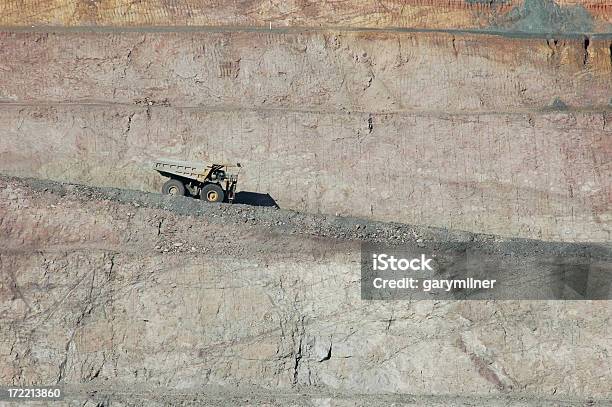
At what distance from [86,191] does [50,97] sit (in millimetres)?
6254

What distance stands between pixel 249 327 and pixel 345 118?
26.6ft

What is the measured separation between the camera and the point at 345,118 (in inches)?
1077

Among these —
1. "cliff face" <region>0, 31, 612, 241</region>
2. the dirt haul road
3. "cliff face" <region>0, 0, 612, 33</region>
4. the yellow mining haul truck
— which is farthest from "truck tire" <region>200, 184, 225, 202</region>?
"cliff face" <region>0, 0, 612, 33</region>

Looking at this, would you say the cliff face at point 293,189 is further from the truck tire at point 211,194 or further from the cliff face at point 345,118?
the truck tire at point 211,194

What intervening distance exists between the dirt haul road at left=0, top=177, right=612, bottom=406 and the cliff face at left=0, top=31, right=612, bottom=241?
4.77 m

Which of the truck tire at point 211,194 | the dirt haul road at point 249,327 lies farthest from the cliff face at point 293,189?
the truck tire at point 211,194

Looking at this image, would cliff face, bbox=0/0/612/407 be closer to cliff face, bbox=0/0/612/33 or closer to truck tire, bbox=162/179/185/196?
cliff face, bbox=0/0/612/33

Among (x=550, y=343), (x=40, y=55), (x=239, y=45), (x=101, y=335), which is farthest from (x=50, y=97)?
(x=550, y=343)

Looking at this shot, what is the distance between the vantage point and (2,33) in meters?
28.4

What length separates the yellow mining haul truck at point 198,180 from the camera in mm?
24000

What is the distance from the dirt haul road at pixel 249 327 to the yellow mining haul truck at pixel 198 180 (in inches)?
83.0

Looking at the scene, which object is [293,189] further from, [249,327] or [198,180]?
[249,327]

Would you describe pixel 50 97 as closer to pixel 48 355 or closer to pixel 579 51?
pixel 48 355

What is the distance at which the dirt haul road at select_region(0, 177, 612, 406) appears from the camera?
812 inches
